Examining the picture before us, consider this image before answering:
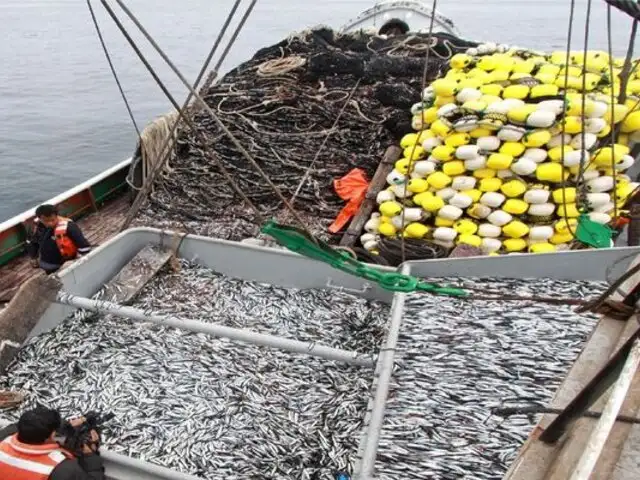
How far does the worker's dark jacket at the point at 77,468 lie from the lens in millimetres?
3248

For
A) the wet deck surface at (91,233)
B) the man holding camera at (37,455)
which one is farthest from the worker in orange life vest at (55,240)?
the man holding camera at (37,455)

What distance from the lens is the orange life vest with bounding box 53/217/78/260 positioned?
600 centimetres

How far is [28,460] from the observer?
3303 millimetres

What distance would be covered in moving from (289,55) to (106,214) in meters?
6.43

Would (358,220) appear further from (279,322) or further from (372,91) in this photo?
(372,91)

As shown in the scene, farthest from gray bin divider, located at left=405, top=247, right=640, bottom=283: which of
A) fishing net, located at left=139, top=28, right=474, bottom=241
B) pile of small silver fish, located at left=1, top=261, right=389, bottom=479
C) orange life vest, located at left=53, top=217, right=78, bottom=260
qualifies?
orange life vest, located at left=53, top=217, right=78, bottom=260

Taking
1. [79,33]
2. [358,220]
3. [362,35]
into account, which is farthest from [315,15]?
[358,220]

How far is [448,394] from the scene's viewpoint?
4.18m

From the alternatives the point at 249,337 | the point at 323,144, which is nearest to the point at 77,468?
the point at 249,337

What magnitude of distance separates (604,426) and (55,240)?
5874 millimetres

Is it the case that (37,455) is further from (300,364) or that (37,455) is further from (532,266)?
(532,266)

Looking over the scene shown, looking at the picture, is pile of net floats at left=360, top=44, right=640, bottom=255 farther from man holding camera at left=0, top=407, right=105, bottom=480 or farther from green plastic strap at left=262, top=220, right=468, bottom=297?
man holding camera at left=0, top=407, right=105, bottom=480

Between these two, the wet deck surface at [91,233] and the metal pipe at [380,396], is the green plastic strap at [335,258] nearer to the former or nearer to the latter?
the metal pipe at [380,396]

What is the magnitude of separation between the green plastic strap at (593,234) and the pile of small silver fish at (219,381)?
248 centimetres
